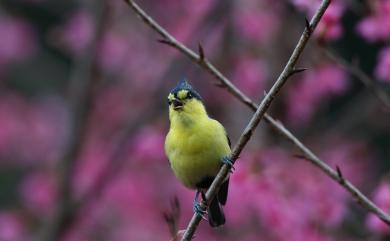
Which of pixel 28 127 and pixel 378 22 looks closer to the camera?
pixel 378 22

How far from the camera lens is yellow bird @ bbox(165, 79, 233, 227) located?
353 cm

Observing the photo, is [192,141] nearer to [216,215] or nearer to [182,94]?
[182,94]

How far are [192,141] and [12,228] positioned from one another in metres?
4.60

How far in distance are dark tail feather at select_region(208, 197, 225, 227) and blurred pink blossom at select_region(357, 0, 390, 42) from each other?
123 cm

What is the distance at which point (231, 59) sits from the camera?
674cm

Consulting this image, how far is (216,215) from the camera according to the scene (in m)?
3.78

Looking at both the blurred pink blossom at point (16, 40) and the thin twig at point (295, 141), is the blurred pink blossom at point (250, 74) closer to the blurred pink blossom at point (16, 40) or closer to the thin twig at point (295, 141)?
the thin twig at point (295, 141)

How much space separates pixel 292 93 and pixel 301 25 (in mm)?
868

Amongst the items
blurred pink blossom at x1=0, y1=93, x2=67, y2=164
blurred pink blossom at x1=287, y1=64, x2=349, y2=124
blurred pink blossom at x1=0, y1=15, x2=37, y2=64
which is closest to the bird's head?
blurred pink blossom at x1=287, y1=64, x2=349, y2=124

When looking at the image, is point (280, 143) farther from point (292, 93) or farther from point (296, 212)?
point (296, 212)

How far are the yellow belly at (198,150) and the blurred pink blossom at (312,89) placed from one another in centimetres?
174

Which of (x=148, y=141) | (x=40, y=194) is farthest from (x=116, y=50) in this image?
(x=148, y=141)

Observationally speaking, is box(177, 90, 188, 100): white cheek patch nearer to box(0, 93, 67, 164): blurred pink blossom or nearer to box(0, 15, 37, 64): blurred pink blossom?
box(0, 93, 67, 164): blurred pink blossom

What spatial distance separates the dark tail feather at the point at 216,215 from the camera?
3.76 meters
